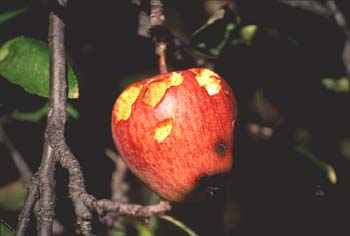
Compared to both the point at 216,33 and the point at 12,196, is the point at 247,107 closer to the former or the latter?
the point at 216,33

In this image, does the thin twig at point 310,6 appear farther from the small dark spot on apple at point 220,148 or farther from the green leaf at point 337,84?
the small dark spot on apple at point 220,148

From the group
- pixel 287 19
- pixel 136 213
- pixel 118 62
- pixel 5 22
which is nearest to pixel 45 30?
pixel 5 22

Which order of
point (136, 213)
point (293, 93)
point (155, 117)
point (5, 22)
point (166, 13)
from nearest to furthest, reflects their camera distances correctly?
point (155, 117)
point (136, 213)
point (5, 22)
point (293, 93)
point (166, 13)

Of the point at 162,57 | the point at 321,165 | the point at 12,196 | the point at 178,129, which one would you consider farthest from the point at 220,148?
the point at 12,196

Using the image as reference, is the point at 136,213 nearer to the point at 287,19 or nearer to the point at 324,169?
the point at 324,169

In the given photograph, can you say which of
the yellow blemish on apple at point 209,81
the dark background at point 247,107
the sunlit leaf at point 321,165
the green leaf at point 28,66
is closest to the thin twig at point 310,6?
the dark background at point 247,107

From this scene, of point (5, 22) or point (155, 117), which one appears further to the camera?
point (5, 22)
